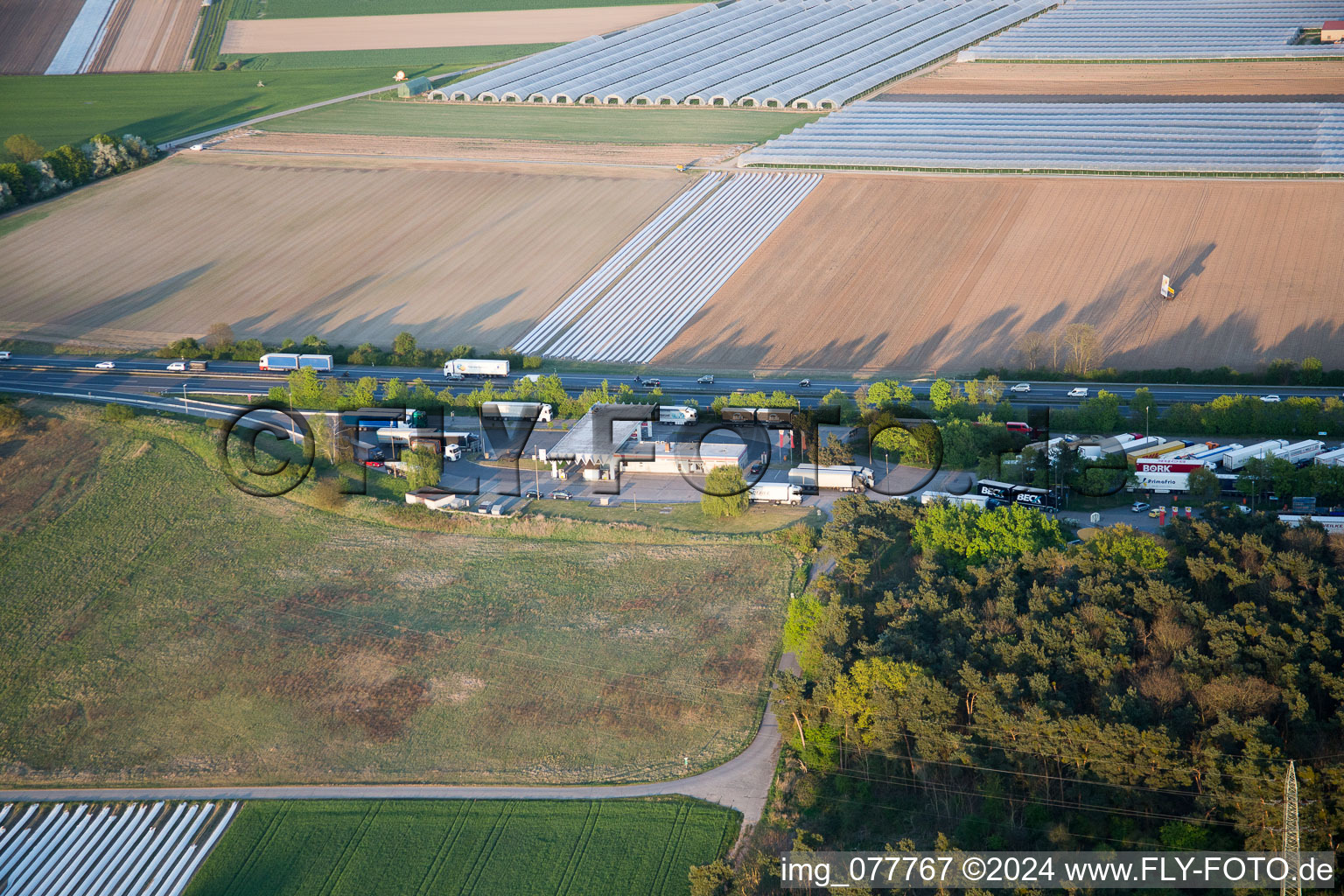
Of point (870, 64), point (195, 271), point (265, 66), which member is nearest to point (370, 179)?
point (195, 271)

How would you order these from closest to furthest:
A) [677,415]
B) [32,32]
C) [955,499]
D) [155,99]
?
1. [955,499]
2. [677,415]
3. [155,99]
4. [32,32]

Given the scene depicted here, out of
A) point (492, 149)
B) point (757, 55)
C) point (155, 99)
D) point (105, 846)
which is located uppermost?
point (757, 55)

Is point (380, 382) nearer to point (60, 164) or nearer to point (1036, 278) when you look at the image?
point (1036, 278)

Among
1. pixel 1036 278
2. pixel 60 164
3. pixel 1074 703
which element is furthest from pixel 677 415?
pixel 60 164

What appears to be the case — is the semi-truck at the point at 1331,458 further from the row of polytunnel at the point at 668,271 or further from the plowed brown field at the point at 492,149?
the plowed brown field at the point at 492,149

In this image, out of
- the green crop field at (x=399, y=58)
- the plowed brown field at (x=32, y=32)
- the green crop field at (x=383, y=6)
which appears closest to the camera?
the plowed brown field at (x=32, y=32)

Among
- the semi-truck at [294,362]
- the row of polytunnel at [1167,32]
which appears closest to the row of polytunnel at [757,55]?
the row of polytunnel at [1167,32]

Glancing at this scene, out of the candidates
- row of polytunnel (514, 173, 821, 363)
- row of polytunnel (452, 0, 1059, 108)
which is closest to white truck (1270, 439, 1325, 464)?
row of polytunnel (514, 173, 821, 363)
